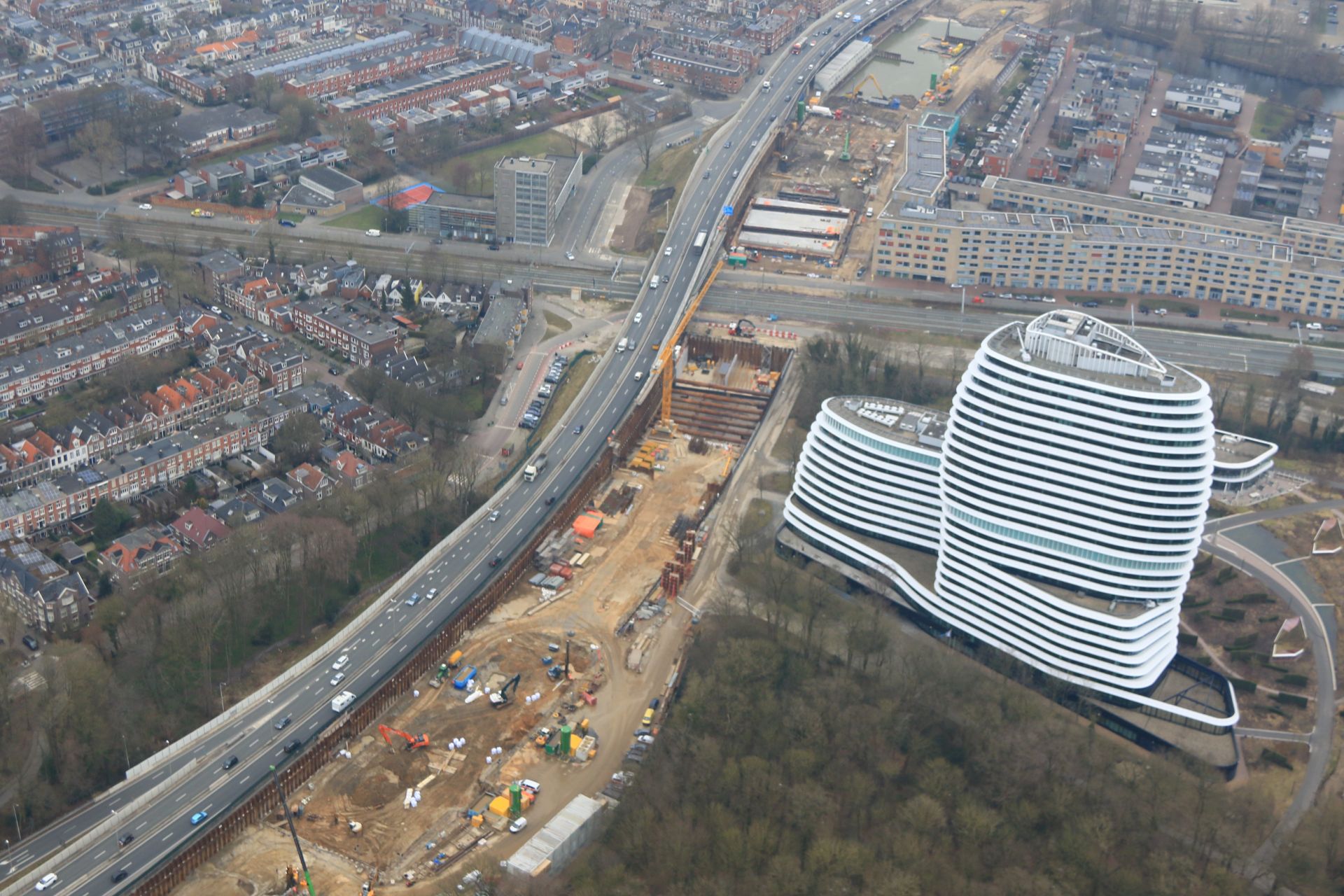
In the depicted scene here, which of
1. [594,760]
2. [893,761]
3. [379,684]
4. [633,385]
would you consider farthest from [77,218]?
[893,761]

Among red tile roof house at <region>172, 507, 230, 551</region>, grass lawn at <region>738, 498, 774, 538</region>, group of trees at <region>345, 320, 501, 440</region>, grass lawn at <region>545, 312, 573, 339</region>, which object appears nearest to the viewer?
red tile roof house at <region>172, 507, 230, 551</region>

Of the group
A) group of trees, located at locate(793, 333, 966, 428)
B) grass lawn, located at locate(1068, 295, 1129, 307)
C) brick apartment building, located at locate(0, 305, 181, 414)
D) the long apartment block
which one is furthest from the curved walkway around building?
brick apartment building, located at locate(0, 305, 181, 414)

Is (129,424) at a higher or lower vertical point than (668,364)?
lower

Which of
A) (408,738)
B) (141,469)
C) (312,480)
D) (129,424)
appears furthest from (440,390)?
(408,738)

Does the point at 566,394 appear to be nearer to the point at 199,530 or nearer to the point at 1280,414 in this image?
the point at 199,530

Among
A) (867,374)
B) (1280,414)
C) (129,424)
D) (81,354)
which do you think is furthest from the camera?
(81,354)

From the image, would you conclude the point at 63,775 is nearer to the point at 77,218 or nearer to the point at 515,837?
the point at 515,837

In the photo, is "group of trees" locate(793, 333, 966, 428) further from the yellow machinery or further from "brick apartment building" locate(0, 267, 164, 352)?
"brick apartment building" locate(0, 267, 164, 352)
